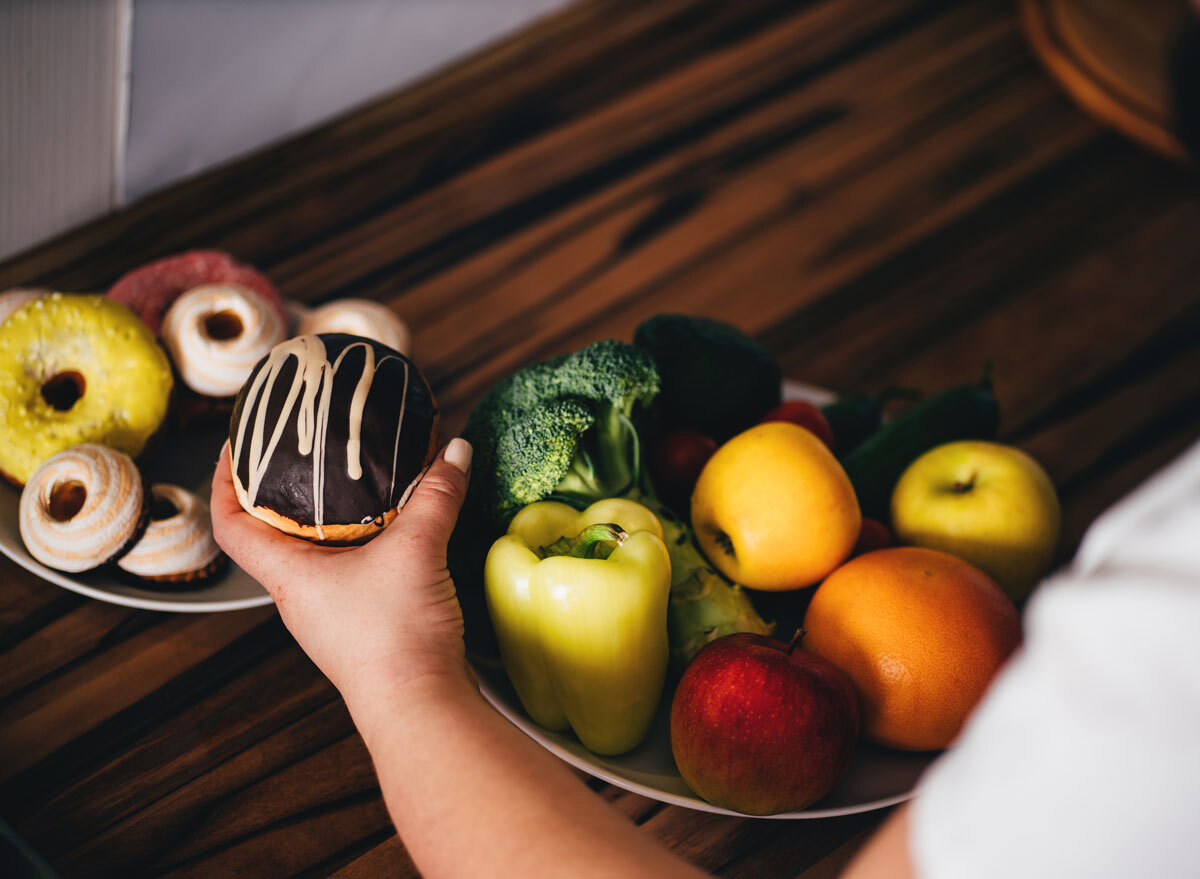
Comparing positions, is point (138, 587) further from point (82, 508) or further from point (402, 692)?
point (402, 692)

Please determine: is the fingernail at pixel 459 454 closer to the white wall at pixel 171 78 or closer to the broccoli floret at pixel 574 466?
the broccoli floret at pixel 574 466

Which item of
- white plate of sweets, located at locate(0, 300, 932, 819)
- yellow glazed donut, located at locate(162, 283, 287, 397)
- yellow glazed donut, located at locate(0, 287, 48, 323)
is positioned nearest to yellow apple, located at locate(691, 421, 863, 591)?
white plate of sweets, located at locate(0, 300, 932, 819)

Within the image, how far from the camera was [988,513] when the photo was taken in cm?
82

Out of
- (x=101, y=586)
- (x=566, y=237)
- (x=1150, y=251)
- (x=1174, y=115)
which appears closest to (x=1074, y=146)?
(x=1174, y=115)

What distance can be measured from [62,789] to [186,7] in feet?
3.87

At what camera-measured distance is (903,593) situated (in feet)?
2.31

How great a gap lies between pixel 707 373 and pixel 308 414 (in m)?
0.41

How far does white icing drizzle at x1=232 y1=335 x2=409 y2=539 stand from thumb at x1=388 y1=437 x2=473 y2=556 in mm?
32

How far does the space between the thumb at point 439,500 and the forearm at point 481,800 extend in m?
0.12

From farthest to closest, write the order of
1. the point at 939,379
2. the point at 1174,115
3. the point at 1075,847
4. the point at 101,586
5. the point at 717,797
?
the point at 1174,115 < the point at 939,379 < the point at 101,586 < the point at 717,797 < the point at 1075,847

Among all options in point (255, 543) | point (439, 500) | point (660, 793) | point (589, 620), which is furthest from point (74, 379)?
point (660, 793)

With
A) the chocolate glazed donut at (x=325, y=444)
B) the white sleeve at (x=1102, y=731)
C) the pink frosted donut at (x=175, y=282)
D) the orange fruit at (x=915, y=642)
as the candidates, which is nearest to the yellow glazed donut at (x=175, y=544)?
the chocolate glazed donut at (x=325, y=444)

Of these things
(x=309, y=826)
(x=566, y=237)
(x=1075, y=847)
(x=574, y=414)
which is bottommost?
(x=309, y=826)

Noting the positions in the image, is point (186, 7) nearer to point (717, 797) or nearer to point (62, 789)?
point (62, 789)
